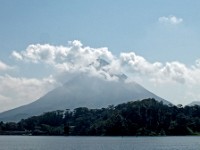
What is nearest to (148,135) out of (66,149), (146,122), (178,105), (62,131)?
(146,122)

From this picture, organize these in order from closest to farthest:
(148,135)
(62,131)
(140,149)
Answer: (140,149)
(148,135)
(62,131)

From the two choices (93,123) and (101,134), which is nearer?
(101,134)

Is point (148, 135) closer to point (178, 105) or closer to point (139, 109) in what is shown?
point (139, 109)

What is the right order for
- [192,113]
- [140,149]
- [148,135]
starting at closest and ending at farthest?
[140,149], [148,135], [192,113]

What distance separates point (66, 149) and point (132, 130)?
7996 cm

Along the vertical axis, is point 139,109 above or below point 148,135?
above

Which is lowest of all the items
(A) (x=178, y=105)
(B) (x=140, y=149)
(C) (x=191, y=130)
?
(B) (x=140, y=149)

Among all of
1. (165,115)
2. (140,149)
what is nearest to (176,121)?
(165,115)

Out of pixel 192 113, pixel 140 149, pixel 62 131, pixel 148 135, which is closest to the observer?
pixel 140 149

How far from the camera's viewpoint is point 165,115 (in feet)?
547

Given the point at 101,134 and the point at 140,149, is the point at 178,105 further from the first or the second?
the point at 140,149

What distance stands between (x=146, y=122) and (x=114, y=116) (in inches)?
504

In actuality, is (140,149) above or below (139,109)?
below

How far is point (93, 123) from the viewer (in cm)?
18512
